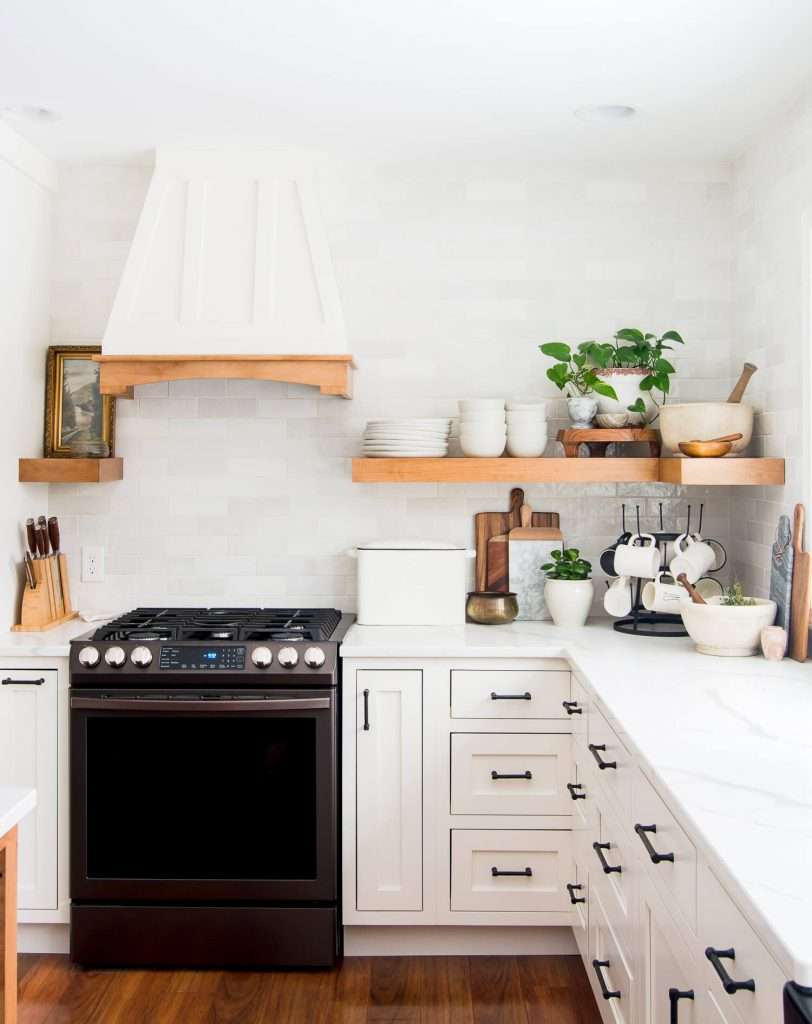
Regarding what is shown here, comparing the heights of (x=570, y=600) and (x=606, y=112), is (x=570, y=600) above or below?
below

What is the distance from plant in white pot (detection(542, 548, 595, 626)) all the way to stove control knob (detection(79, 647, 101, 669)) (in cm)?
148

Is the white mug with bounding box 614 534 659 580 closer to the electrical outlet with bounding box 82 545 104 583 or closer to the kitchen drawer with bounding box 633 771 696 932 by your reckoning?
the kitchen drawer with bounding box 633 771 696 932

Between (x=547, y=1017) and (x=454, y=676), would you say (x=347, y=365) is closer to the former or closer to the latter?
(x=454, y=676)

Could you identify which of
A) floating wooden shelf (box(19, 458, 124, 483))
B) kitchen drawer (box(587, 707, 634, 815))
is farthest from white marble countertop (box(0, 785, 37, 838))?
floating wooden shelf (box(19, 458, 124, 483))

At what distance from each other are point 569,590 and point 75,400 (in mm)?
1862

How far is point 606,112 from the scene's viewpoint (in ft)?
10.3

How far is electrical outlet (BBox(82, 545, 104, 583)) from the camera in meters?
3.72

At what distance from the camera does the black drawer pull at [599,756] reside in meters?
2.37

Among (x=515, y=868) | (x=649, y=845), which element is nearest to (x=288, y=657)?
(x=515, y=868)

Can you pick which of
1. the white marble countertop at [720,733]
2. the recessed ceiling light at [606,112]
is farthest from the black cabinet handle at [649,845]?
the recessed ceiling light at [606,112]

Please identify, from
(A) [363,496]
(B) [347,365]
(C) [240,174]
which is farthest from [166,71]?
(A) [363,496]

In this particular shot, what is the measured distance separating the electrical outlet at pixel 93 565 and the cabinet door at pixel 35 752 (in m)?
0.63

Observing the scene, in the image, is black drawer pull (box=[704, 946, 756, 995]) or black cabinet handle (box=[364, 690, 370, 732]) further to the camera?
black cabinet handle (box=[364, 690, 370, 732])

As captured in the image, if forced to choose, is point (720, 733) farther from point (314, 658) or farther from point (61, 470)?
→ point (61, 470)
